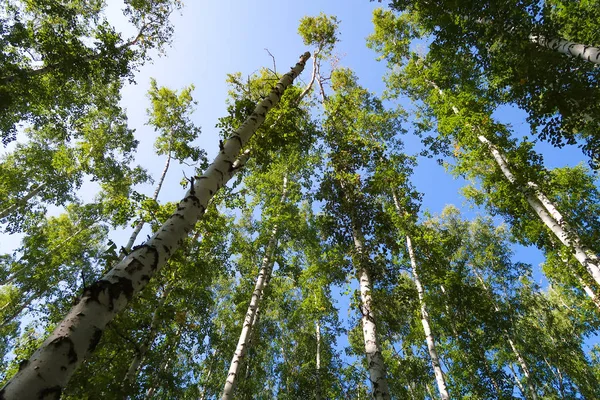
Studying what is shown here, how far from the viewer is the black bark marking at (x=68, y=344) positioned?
199 centimetres

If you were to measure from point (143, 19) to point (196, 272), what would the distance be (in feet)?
42.1

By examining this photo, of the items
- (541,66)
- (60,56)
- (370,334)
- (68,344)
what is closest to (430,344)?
(370,334)

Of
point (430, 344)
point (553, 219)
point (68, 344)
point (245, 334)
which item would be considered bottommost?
point (68, 344)

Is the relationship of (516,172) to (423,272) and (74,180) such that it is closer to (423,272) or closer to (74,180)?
(423,272)

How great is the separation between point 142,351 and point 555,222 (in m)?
12.2

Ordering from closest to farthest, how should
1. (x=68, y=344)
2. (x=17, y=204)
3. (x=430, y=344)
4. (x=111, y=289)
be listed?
(x=68, y=344)
(x=111, y=289)
(x=430, y=344)
(x=17, y=204)

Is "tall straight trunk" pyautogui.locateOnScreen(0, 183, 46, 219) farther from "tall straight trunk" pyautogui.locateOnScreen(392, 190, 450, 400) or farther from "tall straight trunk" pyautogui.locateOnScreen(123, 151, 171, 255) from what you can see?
"tall straight trunk" pyautogui.locateOnScreen(392, 190, 450, 400)

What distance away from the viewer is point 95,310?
2295 mm

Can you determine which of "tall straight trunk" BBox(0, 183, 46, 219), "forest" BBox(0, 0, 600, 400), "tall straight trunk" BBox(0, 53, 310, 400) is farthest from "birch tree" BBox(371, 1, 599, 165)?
"tall straight trunk" BBox(0, 183, 46, 219)

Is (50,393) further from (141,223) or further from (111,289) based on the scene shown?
(141,223)

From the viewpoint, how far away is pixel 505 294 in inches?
733

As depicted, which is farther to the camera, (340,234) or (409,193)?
(409,193)

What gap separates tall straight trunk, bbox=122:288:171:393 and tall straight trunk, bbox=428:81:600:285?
1142 centimetres

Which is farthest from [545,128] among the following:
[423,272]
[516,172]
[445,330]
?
[445,330]
